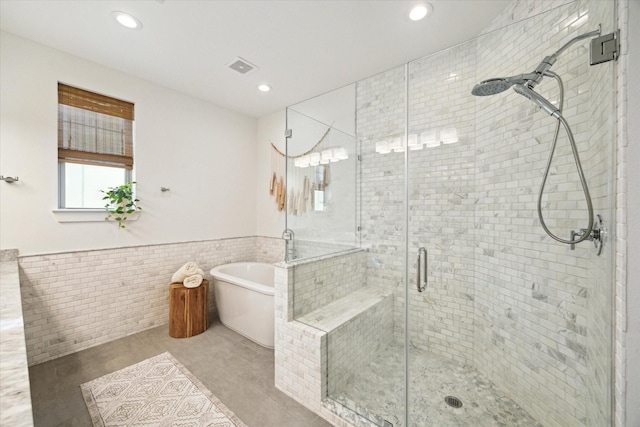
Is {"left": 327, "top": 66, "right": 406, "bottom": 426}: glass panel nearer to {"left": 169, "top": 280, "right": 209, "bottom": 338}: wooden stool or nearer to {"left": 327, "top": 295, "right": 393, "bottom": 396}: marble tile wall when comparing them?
{"left": 327, "top": 295, "right": 393, "bottom": 396}: marble tile wall

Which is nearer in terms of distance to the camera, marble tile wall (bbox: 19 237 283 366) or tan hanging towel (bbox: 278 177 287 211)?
marble tile wall (bbox: 19 237 283 366)

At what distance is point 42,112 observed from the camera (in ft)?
7.52

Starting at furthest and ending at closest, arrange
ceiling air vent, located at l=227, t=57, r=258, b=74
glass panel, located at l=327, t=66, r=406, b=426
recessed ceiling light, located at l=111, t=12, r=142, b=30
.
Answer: ceiling air vent, located at l=227, t=57, r=258, b=74 < recessed ceiling light, located at l=111, t=12, r=142, b=30 < glass panel, located at l=327, t=66, r=406, b=426

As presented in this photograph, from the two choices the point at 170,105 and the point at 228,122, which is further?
the point at 228,122

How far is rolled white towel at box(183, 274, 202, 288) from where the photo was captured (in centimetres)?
284

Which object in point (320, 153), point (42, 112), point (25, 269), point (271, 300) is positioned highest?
point (42, 112)

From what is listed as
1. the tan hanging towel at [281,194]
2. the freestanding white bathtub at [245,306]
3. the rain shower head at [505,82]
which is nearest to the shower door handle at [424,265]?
the rain shower head at [505,82]

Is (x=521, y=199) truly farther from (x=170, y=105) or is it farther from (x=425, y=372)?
(x=170, y=105)

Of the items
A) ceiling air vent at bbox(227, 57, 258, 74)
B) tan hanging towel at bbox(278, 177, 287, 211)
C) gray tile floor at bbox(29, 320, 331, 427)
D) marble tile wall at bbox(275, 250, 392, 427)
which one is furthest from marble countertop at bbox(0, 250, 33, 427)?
tan hanging towel at bbox(278, 177, 287, 211)

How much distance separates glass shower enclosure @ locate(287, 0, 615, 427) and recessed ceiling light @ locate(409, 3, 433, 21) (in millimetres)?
329

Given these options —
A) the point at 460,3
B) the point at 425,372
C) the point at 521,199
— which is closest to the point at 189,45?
the point at 460,3

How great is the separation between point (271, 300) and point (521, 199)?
87.0 inches

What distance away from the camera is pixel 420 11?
187 cm

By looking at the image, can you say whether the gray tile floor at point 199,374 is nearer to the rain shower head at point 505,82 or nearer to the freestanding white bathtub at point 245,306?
the freestanding white bathtub at point 245,306
